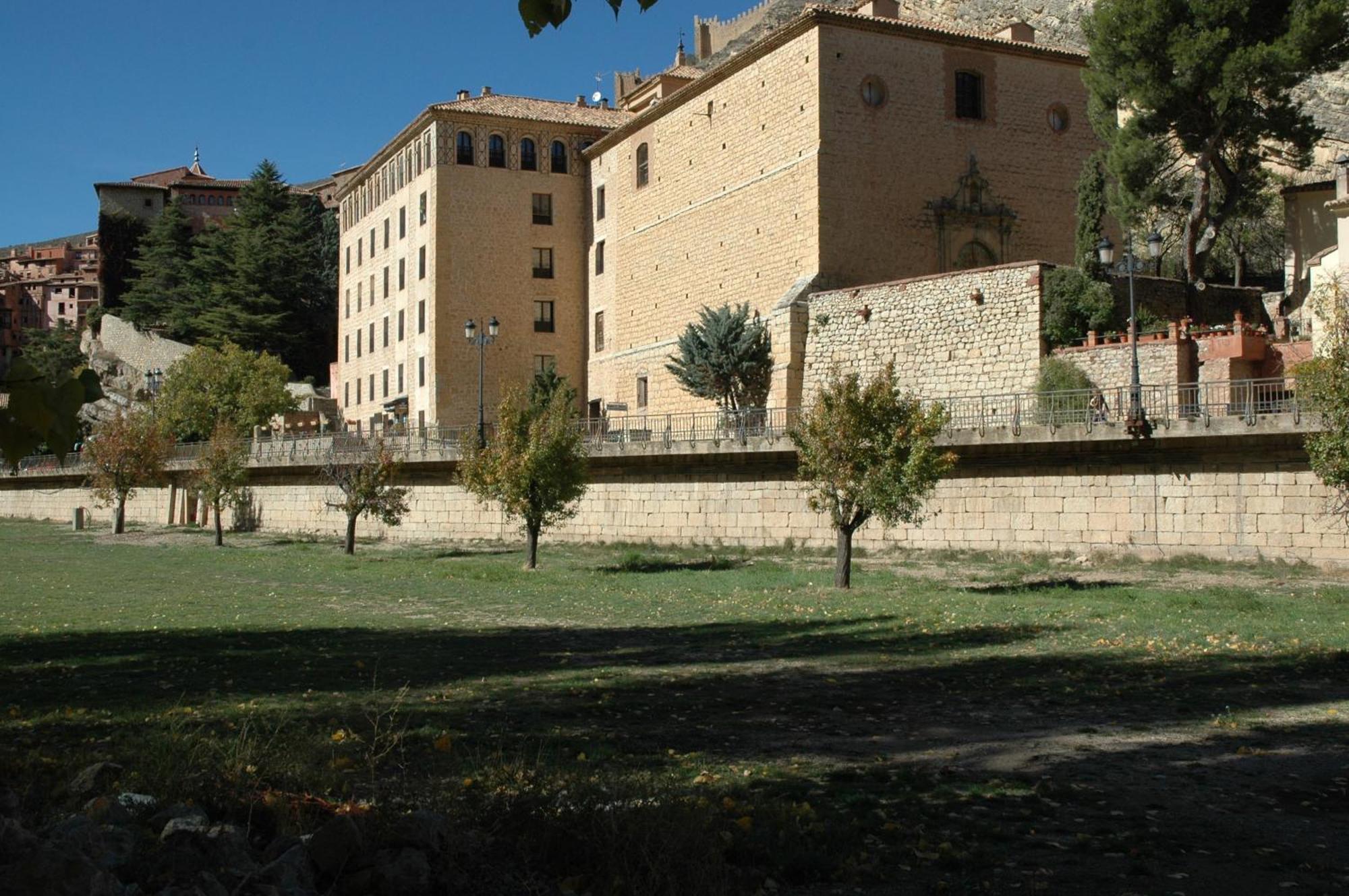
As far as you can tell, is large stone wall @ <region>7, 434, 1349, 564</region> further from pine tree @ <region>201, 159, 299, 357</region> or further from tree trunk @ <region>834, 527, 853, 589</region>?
pine tree @ <region>201, 159, 299, 357</region>

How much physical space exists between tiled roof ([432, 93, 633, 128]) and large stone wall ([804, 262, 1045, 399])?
22.7 meters

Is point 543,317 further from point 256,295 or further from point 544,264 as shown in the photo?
point 256,295

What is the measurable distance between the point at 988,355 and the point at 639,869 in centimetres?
2881

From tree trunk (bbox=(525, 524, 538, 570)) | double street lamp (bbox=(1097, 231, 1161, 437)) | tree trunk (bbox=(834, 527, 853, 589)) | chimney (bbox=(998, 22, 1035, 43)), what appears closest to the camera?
tree trunk (bbox=(834, 527, 853, 589))

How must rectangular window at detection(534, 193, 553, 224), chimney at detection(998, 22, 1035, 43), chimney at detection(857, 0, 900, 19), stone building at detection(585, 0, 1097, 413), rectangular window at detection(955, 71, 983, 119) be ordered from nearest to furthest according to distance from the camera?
stone building at detection(585, 0, 1097, 413)
rectangular window at detection(955, 71, 983, 119)
chimney at detection(857, 0, 900, 19)
chimney at detection(998, 22, 1035, 43)
rectangular window at detection(534, 193, 553, 224)

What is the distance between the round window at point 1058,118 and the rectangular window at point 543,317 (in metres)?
22.7

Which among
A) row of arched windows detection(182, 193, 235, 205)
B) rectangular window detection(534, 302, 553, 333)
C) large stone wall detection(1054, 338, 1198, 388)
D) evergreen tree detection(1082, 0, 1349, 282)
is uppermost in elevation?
row of arched windows detection(182, 193, 235, 205)

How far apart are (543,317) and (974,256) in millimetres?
20954

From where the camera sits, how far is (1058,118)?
44.7m

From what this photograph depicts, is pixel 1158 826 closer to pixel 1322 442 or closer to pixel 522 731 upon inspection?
pixel 522 731

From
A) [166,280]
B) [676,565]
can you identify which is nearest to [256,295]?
[166,280]

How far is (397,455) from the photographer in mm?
39938

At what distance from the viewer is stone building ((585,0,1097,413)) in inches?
1578

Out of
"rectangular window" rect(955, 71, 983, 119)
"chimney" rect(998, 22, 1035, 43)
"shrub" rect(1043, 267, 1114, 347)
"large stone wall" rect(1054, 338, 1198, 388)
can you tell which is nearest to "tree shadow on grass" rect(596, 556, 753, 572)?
"large stone wall" rect(1054, 338, 1198, 388)
